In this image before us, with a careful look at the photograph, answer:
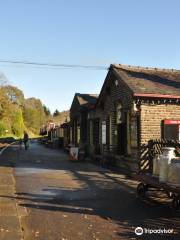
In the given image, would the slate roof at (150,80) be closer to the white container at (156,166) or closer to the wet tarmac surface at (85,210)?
the wet tarmac surface at (85,210)

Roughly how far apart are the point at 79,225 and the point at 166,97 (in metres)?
10.0

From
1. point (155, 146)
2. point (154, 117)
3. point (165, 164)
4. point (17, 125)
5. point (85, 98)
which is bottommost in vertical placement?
point (165, 164)

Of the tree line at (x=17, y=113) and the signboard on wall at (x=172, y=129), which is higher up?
the tree line at (x=17, y=113)

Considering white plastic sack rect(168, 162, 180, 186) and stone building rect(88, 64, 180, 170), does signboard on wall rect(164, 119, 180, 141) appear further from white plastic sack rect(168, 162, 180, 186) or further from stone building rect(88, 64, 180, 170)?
white plastic sack rect(168, 162, 180, 186)

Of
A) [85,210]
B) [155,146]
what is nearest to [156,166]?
[155,146]

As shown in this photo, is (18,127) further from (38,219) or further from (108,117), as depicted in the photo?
(38,219)

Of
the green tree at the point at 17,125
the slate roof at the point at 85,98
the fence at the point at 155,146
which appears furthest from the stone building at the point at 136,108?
the green tree at the point at 17,125

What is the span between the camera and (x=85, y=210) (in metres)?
8.86

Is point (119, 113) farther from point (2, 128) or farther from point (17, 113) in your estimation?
point (17, 113)

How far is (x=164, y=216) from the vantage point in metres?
8.27

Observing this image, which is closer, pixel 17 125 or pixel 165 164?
pixel 165 164

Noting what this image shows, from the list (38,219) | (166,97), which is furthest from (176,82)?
(38,219)

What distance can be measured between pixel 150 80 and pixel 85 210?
10564 mm

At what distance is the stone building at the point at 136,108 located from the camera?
54.2 feet
